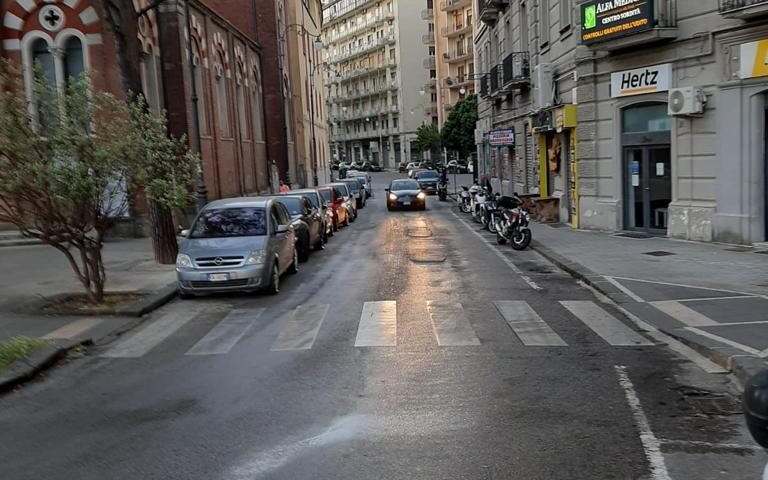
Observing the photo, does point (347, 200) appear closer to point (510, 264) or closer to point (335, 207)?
point (335, 207)

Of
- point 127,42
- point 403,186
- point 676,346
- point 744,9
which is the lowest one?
point 676,346

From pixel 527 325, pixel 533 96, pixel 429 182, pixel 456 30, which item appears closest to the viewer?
pixel 527 325

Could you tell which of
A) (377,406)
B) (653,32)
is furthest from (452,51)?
(377,406)

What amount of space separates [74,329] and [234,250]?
3.05m

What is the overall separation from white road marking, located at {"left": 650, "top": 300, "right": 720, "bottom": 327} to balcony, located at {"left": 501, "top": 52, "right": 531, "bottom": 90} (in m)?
19.5

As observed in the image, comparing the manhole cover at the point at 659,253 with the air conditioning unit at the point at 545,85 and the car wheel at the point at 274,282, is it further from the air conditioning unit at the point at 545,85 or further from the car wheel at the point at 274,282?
the air conditioning unit at the point at 545,85

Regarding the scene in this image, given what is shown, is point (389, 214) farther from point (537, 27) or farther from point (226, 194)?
point (537, 27)

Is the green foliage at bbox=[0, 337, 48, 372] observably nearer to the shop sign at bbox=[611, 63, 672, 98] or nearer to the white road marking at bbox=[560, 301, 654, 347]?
the white road marking at bbox=[560, 301, 654, 347]

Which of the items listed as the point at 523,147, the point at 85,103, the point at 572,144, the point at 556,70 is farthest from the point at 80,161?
the point at 523,147

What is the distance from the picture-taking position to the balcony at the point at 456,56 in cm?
8836

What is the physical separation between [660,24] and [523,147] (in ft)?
46.3

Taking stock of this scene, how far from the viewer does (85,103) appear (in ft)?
36.8

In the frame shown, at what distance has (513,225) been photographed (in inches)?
735

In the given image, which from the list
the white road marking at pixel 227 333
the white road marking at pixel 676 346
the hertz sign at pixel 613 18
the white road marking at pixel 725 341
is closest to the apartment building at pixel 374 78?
the hertz sign at pixel 613 18
